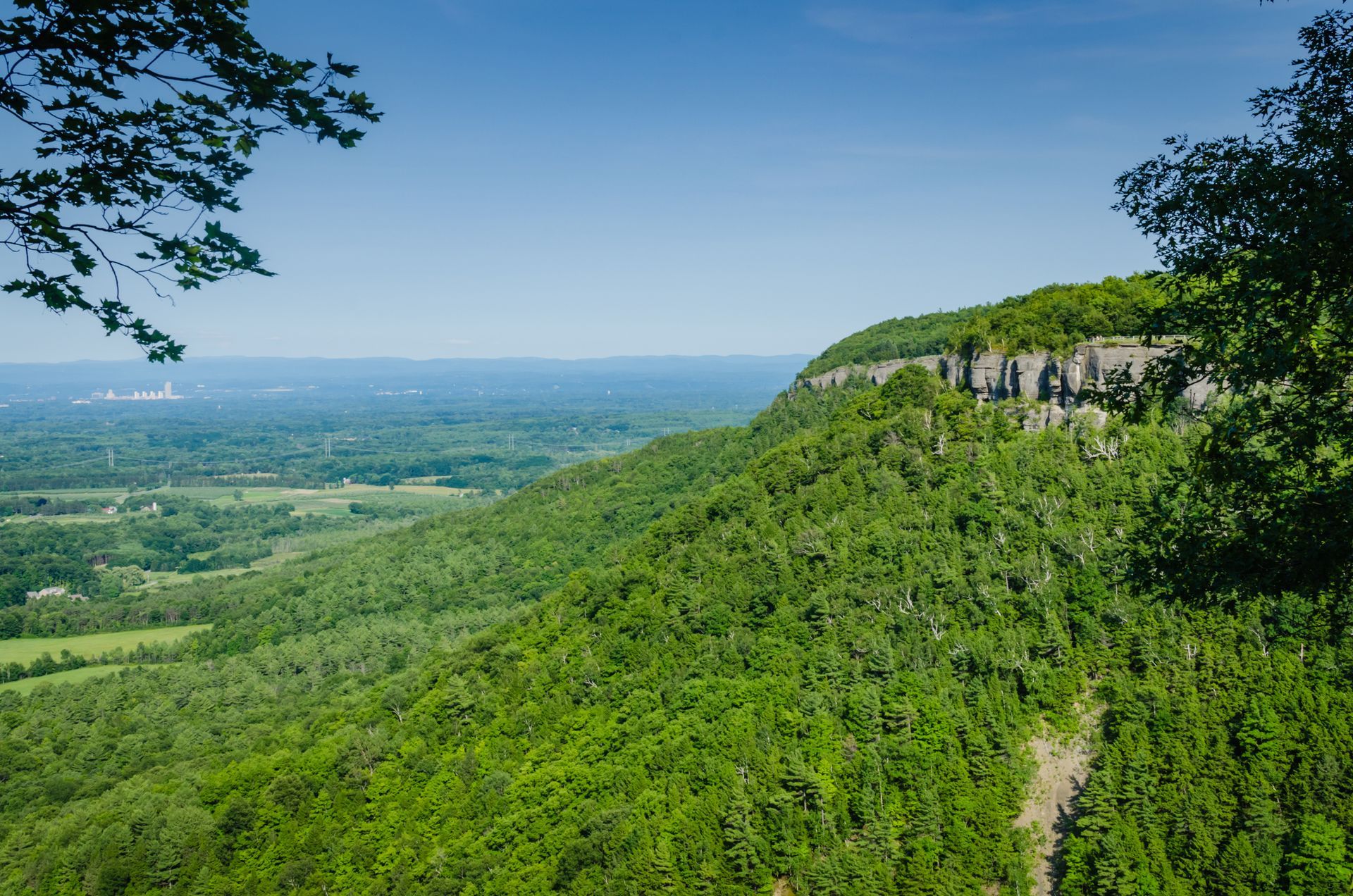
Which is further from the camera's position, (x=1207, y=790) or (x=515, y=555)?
(x=515, y=555)

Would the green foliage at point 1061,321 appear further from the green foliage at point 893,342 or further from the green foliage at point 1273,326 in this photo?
the green foliage at point 1273,326

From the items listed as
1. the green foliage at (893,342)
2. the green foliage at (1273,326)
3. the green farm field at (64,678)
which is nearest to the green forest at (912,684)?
the green foliage at (1273,326)

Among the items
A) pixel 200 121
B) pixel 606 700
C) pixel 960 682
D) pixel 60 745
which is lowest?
pixel 60 745

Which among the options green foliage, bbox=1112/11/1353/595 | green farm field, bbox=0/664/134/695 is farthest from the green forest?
green farm field, bbox=0/664/134/695

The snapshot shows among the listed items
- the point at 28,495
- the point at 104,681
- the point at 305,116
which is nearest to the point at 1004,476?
the point at 305,116

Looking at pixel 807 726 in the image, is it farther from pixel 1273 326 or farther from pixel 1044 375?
pixel 1273 326

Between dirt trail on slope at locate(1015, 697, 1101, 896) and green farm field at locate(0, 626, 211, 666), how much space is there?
80.1 m

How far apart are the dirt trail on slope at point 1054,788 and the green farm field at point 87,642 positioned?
263 ft

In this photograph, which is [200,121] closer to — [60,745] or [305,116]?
[305,116]

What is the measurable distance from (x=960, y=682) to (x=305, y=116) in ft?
109

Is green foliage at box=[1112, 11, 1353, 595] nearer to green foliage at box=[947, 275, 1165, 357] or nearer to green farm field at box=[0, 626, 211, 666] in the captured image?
green foliage at box=[947, 275, 1165, 357]

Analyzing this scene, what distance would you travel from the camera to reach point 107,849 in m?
36.2

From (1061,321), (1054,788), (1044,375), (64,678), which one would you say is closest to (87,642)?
(64,678)

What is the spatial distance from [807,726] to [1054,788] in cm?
923
